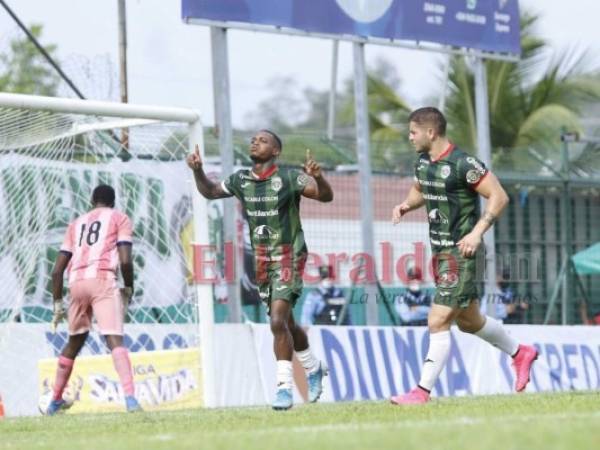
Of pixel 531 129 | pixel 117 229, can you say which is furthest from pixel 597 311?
pixel 531 129

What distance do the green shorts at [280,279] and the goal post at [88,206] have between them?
12.2 feet

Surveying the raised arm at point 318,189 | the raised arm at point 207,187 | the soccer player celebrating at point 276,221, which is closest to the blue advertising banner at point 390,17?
the raised arm at point 207,187

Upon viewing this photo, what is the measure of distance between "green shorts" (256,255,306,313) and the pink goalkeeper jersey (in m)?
1.95

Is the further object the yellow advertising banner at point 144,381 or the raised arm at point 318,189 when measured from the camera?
the yellow advertising banner at point 144,381

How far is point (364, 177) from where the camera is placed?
59.6 ft

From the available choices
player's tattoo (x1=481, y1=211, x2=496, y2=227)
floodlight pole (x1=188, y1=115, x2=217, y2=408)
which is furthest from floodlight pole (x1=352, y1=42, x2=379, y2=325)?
player's tattoo (x1=481, y1=211, x2=496, y2=227)

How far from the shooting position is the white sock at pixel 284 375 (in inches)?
434

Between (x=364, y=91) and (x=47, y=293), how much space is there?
4.49m

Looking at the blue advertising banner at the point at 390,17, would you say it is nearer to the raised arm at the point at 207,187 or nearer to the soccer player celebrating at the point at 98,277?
the soccer player celebrating at the point at 98,277

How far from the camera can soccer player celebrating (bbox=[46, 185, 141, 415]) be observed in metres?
13.1

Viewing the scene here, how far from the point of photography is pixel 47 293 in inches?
648

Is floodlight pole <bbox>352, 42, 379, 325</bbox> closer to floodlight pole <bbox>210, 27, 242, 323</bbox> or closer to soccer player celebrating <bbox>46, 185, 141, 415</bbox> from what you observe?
floodlight pole <bbox>210, 27, 242, 323</bbox>

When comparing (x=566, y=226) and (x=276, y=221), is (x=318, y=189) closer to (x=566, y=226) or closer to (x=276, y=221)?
(x=276, y=221)

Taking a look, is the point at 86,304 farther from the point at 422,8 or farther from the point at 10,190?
the point at 422,8
